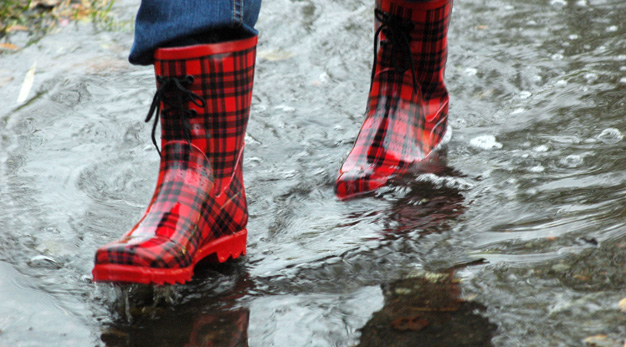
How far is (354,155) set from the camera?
194 centimetres

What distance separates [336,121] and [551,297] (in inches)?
49.9

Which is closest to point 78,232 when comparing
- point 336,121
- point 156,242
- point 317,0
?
point 156,242

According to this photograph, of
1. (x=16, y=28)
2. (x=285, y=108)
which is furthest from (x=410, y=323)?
(x=16, y=28)

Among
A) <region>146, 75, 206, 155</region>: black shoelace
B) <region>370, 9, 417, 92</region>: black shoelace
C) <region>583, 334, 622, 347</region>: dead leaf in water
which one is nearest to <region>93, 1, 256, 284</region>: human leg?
<region>146, 75, 206, 155</region>: black shoelace

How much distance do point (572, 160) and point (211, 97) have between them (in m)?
1.08

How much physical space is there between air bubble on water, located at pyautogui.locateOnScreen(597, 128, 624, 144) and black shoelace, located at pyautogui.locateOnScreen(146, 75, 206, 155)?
125 centimetres

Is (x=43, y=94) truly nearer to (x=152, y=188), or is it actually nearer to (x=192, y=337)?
(x=152, y=188)

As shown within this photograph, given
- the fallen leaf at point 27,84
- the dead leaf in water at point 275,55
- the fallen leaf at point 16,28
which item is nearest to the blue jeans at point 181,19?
the fallen leaf at point 27,84

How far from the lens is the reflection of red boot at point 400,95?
190 cm

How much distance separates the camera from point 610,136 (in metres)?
2.02

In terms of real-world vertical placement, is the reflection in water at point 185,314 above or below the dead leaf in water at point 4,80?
below

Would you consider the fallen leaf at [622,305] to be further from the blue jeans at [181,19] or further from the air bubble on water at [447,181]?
the blue jeans at [181,19]

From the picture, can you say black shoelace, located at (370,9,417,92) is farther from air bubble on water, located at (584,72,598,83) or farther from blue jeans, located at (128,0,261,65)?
air bubble on water, located at (584,72,598,83)

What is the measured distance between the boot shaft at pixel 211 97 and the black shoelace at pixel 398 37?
0.57m
